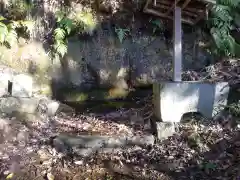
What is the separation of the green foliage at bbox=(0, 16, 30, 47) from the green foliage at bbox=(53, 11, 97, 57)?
99cm

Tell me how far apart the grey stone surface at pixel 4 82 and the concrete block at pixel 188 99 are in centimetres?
380

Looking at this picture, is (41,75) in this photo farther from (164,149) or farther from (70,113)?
(164,149)

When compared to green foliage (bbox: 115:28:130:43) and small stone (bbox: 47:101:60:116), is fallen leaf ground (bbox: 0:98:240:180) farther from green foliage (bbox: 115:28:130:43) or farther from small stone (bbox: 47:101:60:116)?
green foliage (bbox: 115:28:130:43)

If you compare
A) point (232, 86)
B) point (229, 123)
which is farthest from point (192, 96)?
point (232, 86)

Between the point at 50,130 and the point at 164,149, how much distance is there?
2.38 m

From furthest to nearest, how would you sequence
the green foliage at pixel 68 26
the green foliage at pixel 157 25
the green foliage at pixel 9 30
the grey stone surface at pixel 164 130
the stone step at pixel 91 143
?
the green foliage at pixel 157 25, the green foliage at pixel 68 26, the green foliage at pixel 9 30, the grey stone surface at pixel 164 130, the stone step at pixel 91 143

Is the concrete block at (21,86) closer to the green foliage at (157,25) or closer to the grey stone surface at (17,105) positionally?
the grey stone surface at (17,105)

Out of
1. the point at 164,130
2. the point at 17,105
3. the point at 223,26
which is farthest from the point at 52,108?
the point at 223,26

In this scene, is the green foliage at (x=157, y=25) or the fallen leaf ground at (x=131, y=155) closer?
the fallen leaf ground at (x=131, y=155)

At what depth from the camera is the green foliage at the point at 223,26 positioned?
8.41 m

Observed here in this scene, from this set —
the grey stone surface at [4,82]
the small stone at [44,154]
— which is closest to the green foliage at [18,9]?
the grey stone surface at [4,82]

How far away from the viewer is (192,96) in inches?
221

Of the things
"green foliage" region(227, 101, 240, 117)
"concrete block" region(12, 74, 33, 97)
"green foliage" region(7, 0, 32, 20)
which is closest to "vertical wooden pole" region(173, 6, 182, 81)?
"green foliage" region(227, 101, 240, 117)

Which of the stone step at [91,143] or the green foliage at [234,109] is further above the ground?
the green foliage at [234,109]
